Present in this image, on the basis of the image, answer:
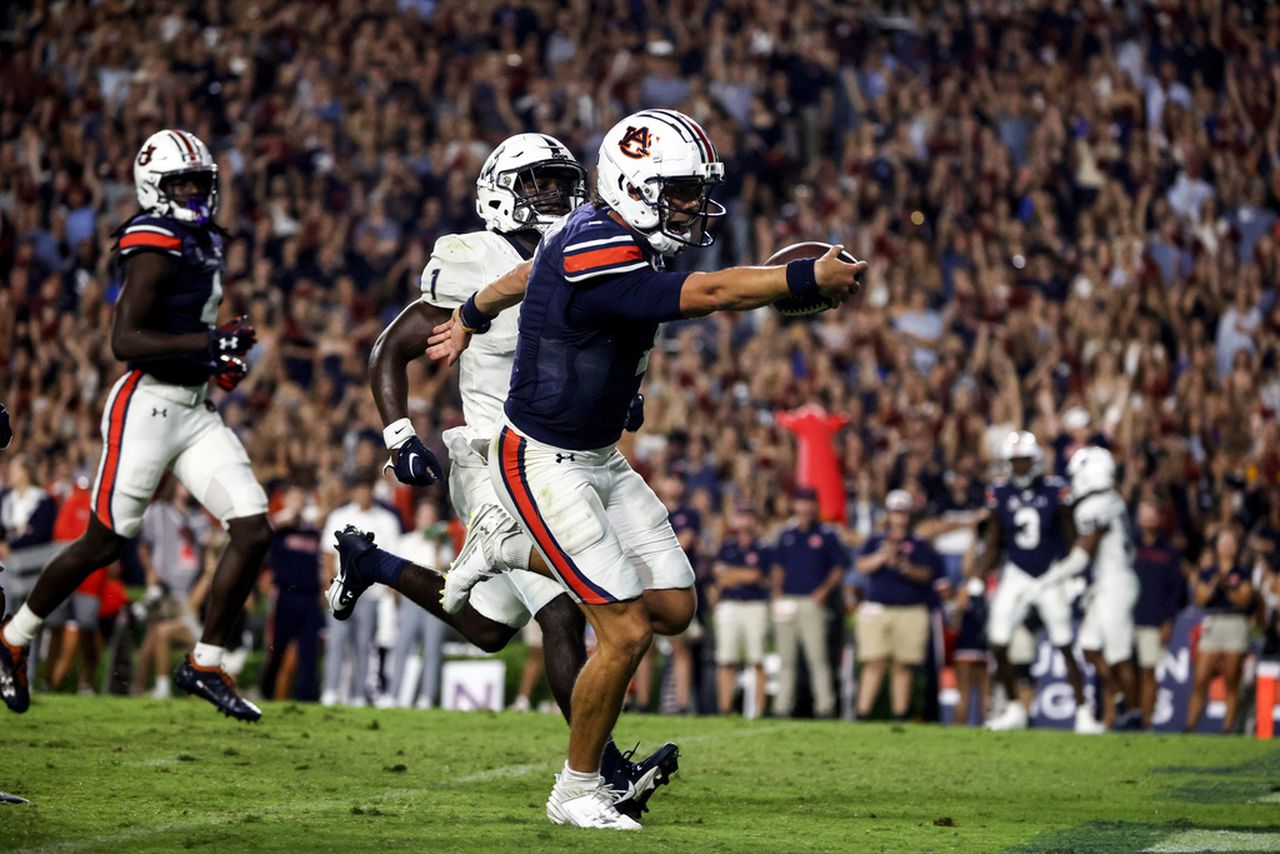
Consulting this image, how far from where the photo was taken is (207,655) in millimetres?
7605

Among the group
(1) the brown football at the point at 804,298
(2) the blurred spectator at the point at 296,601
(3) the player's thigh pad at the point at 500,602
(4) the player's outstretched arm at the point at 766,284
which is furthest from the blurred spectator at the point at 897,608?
(4) the player's outstretched arm at the point at 766,284

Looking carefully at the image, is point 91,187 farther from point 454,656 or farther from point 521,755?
point 521,755

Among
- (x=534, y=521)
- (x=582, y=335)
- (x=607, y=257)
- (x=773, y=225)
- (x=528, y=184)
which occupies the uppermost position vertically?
(x=773, y=225)

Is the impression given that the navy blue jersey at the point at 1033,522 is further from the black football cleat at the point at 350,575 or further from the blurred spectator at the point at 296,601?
the black football cleat at the point at 350,575

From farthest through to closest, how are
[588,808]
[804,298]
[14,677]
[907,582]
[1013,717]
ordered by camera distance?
[907,582], [1013,717], [14,677], [588,808], [804,298]

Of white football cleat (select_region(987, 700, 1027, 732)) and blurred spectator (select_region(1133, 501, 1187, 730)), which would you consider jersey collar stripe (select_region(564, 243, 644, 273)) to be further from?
blurred spectator (select_region(1133, 501, 1187, 730))

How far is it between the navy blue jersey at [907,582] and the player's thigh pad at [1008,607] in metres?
0.61

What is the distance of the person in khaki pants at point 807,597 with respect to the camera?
540 inches

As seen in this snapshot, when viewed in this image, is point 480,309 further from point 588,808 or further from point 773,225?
point 773,225

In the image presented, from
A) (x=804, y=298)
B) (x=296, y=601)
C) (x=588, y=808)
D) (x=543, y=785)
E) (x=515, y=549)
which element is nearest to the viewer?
(x=804, y=298)

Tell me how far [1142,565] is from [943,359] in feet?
9.67

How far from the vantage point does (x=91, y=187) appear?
752 inches

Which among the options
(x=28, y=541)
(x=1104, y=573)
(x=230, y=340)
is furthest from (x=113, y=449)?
(x=1104, y=573)

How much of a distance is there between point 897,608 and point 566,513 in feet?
27.6
